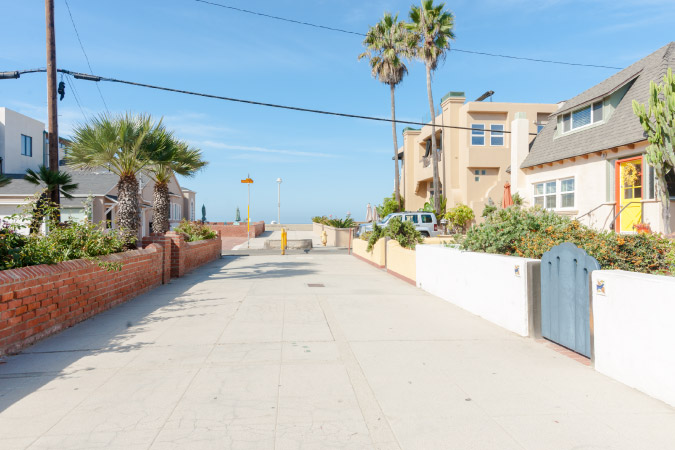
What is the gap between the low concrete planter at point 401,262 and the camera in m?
12.1

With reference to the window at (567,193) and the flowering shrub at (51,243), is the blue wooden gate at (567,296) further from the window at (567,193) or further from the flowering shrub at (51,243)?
the window at (567,193)

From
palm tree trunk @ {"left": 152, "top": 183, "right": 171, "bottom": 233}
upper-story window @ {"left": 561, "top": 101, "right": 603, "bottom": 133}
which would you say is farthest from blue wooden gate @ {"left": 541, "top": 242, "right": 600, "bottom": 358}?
upper-story window @ {"left": 561, "top": 101, "right": 603, "bottom": 133}

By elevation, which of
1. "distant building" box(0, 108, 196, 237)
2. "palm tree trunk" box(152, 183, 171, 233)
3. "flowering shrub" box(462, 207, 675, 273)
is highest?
"distant building" box(0, 108, 196, 237)

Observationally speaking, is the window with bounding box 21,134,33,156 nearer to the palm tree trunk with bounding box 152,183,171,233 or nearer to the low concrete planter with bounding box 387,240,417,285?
the palm tree trunk with bounding box 152,183,171,233

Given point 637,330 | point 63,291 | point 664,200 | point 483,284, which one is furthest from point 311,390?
point 664,200

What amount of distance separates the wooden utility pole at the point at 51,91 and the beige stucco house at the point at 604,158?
1571cm

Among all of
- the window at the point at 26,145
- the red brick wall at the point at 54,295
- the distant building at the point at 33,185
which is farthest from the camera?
the window at the point at 26,145

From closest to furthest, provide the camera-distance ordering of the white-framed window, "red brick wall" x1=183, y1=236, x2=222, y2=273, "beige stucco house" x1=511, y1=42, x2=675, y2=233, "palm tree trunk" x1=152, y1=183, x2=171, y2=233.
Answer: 1. "beige stucco house" x1=511, y1=42, x2=675, y2=233
2. "red brick wall" x1=183, y1=236, x2=222, y2=273
3. "palm tree trunk" x1=152, y1=183, x2=171, y2=233
4. the white-framed window

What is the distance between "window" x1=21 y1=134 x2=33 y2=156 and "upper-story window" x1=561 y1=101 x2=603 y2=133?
34231 millimetres

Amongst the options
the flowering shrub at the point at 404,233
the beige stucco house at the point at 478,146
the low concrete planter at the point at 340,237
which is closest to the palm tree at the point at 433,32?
the beige stucco house at the point at 478,146

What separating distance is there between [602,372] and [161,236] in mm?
11205

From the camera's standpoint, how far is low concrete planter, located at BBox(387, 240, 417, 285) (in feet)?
39.8

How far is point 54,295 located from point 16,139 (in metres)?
31.0

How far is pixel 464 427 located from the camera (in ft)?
11.6
